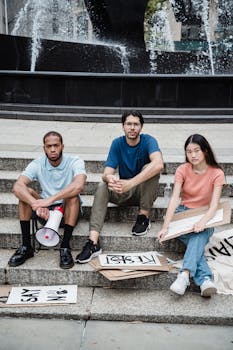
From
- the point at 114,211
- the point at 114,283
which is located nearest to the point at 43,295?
the point at 114,283

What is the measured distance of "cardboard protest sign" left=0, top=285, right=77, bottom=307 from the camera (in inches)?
141

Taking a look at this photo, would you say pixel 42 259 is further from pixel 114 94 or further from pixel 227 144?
pixel 114 94

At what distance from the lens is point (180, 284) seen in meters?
3.54

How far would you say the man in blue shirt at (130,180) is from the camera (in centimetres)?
410

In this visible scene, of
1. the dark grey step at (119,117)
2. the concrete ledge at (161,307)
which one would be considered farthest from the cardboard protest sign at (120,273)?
the dark grey step at (119,117)

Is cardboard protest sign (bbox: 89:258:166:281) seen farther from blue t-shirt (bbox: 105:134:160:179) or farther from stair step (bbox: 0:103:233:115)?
stair step (bbox: 0:103:233:115)

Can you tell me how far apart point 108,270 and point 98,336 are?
65 centimetres

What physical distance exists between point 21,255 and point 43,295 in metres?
0.47

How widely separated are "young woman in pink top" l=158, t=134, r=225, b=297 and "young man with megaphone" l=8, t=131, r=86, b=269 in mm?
856

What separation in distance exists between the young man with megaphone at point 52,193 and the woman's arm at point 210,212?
1120 millimetres

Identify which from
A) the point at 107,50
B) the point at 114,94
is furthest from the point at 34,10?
the point at 114,94

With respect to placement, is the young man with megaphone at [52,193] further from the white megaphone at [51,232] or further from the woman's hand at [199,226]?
A: the woman's hand at [199,226]

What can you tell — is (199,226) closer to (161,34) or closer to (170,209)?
(170,209)

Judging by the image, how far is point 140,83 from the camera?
31.2ft
